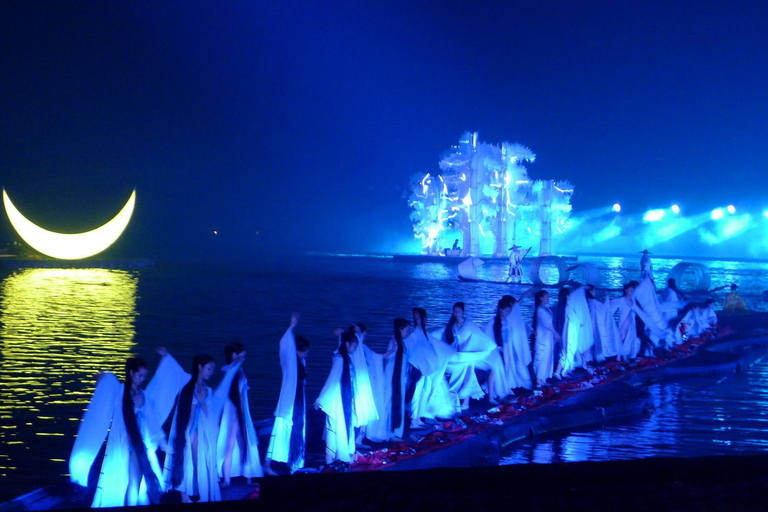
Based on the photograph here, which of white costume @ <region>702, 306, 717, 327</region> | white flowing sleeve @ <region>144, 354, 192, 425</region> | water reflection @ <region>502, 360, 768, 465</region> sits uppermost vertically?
white costume @ <region>702, 306, 717, 327</region>

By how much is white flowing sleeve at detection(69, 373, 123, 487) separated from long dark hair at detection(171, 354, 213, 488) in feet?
1.51

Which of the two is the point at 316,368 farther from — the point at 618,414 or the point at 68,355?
the point at 618,414

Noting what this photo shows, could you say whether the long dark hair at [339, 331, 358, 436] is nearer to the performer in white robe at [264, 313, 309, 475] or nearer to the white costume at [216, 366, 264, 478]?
the performer in white robe at [264, 313, 309, 475]

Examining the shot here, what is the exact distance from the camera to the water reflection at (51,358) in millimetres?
A: 7926

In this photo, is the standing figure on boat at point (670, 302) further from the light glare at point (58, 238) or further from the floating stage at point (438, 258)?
the floating stage at point (438, 258)

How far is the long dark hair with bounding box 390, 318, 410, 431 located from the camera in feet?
26.7

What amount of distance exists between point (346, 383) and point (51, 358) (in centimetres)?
765

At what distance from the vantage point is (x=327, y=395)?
703cm

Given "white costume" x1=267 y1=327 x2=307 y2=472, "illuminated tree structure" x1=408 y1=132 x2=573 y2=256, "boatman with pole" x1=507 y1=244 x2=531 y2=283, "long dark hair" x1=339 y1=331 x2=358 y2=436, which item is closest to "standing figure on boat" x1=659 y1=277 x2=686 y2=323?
"long dark hair" x1=339 y1=331 x2=358 y2=436

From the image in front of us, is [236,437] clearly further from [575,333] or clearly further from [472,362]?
[575,333]

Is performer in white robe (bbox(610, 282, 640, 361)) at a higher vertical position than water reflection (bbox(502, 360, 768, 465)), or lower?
higher

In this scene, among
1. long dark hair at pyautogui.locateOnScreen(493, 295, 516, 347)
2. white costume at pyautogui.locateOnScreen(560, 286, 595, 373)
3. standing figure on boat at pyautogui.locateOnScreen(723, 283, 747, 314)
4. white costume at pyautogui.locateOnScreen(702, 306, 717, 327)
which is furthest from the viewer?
standing figure on boat at pyautogui.locateOnScreen(723, 283, 747, 314)

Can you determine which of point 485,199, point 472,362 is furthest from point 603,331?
point 485,199

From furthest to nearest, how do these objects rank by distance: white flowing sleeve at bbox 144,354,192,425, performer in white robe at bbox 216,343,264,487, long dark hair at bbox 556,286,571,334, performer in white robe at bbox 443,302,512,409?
long dark hair at bbox 556,286,571,334 → performer in white robe at bbox 443,302,512,409 → performer in white robe at bbox 216,343,264,487 → white flowing sleeve at bbox 144,354,192,425
